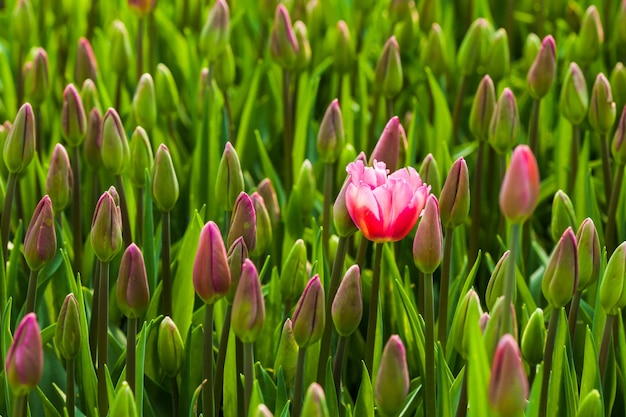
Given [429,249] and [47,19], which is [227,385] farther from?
[47,19]

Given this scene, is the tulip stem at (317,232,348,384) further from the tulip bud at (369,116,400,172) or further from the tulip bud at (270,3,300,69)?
the tulip bud at (270,3,300,69)

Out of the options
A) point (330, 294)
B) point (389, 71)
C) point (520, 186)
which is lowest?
point (330, 294)

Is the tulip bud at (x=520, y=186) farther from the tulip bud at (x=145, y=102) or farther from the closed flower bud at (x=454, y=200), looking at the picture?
the tulip bud at (x=145, y=102)

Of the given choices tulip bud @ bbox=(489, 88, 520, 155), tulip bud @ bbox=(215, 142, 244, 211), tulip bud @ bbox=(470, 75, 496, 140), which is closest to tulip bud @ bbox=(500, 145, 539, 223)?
tulip bud @ bbox=(215, 142, 244, 211)

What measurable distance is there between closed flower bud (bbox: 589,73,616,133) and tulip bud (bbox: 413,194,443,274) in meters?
0.68

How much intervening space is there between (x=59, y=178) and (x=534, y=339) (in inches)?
26.5

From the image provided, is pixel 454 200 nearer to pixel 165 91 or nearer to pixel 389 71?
pixel 389 71

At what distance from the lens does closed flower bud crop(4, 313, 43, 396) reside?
873 millimetres

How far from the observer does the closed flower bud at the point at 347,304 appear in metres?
1.07

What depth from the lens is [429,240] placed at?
3.57 ft

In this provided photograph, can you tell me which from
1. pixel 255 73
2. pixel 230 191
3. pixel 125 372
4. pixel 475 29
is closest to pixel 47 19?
pixel 255 73

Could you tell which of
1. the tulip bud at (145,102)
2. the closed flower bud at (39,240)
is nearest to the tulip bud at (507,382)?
the closed flower bud at (39,240)

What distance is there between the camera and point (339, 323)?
1096mm

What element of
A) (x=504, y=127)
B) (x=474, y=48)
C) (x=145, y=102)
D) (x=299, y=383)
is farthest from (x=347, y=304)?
(x=474, y=48)
